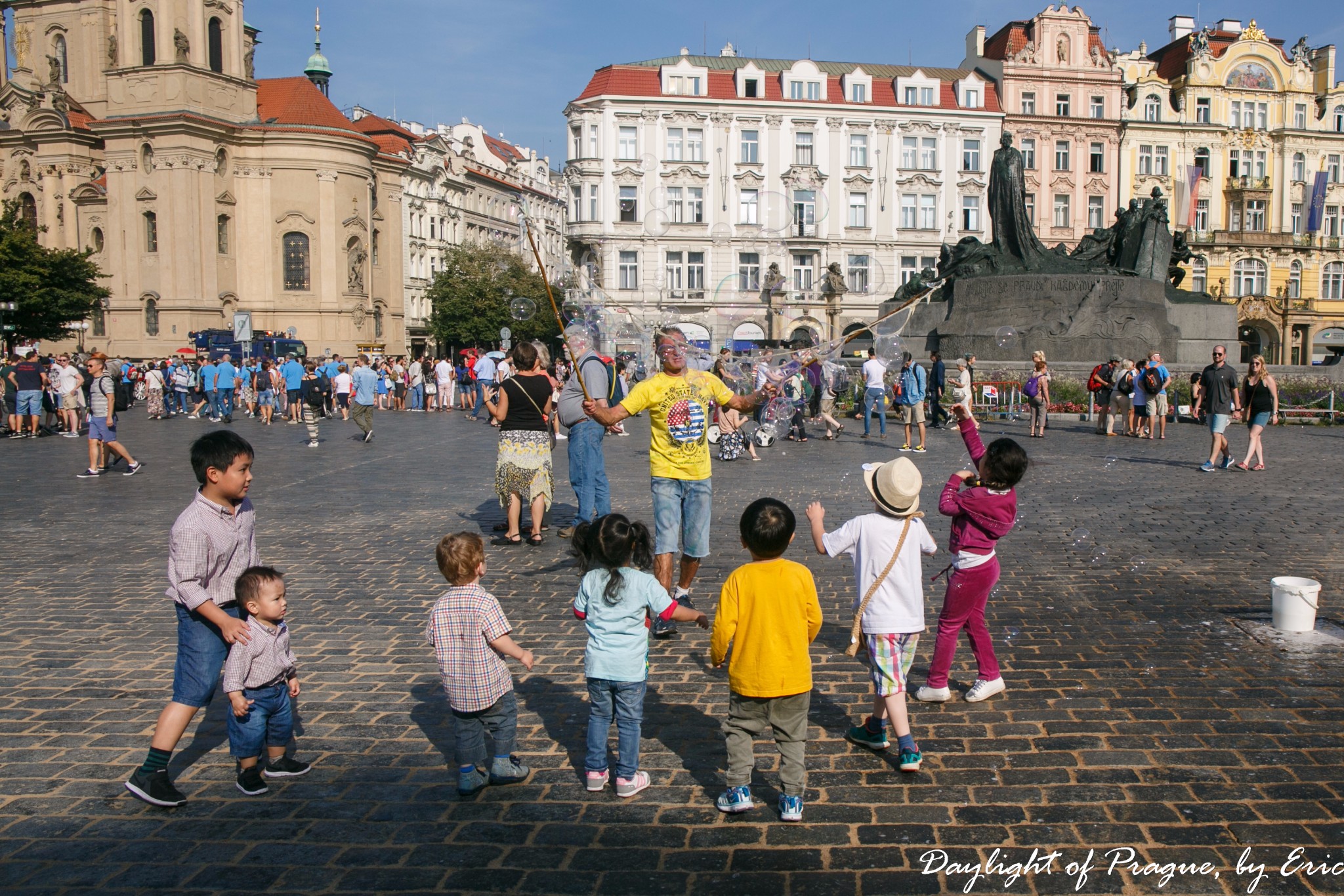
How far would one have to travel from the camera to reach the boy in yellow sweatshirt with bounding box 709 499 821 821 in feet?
12.9

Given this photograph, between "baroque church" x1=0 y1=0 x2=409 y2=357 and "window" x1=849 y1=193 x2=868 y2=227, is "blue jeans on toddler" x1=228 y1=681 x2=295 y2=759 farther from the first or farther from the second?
"baroque church" x1=0 y1=0 x2=409 y2=357

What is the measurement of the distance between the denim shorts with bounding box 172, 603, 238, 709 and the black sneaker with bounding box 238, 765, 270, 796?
0.33m

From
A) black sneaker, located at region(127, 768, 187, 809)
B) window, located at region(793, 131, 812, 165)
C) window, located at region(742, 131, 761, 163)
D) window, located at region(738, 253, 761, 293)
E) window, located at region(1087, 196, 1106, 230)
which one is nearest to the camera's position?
black sneaker, located at region(127, 768, 187, 809)

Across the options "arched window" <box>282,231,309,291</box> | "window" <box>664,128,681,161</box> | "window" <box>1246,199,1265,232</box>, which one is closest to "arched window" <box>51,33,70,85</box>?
"arched window" <box>282,231,309,291</box>

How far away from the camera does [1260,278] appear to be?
210ft

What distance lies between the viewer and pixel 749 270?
45062 mm

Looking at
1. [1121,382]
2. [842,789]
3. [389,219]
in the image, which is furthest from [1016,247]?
[389,219]

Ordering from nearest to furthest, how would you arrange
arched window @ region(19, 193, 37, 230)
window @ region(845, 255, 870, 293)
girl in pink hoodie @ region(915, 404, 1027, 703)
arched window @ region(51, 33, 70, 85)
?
girl in pink hoodie @ region(915, 404, 1027, 703) < window @ region(845, 255, 870, 293) < arched window @ region(19, 193, 37, 230) < arched window @ region(51, 33, 70, 85)

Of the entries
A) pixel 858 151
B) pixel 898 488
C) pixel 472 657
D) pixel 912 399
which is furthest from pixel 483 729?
pixel 858 151

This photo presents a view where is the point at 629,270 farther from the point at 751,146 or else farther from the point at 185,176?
the point at 185,176

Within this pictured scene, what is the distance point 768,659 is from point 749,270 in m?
42.1

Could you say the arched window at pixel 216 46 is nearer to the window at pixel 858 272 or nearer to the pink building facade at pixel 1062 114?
the window at pixel 858 272

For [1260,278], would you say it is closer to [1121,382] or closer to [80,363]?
[1121,382]

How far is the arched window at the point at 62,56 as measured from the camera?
6228cm
